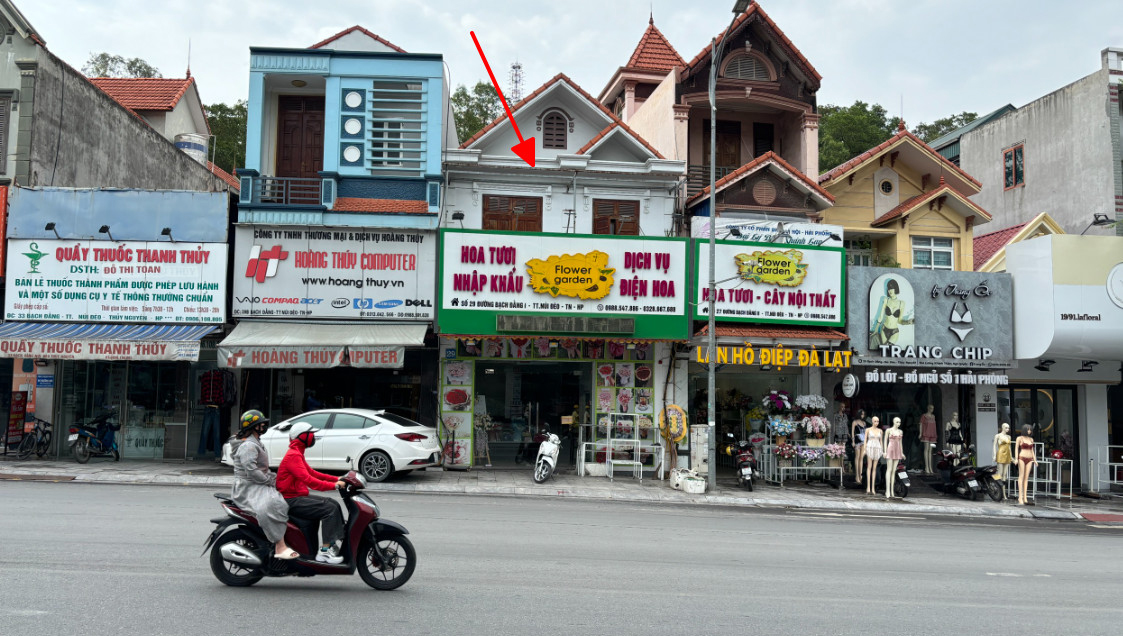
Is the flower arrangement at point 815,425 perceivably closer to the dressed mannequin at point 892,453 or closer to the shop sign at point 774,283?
the dressed mannequin at point 892,453

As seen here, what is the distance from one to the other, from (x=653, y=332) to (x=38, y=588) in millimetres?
14715

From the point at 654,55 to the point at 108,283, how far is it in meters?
19.5

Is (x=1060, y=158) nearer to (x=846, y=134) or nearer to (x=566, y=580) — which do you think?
(x=846, y=134)

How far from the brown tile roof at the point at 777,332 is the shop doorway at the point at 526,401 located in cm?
350

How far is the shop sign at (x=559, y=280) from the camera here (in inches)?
783

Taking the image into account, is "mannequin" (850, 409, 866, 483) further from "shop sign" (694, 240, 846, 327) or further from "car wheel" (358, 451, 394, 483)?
"car wheel" (358, 451, 394, 483)

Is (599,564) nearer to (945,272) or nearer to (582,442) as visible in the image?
(582,442)

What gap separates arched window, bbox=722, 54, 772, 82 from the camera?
24438 mm

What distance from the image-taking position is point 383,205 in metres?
20.3

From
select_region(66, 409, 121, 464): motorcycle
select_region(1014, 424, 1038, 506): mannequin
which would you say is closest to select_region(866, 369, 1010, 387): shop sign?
select_region(1014, 424, 1038, 506): mannequin

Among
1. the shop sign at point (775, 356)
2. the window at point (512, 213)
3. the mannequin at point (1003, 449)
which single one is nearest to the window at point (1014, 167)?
the mannequin at point (1003, 449)

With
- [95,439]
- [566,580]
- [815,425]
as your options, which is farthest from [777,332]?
[95,439]

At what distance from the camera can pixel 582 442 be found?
20609mm

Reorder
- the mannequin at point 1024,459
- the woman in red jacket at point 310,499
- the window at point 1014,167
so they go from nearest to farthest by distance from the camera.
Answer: the woman in red jacket at point 310,499 < the mannequin at point 1024,459 < the window at point 1014,167
